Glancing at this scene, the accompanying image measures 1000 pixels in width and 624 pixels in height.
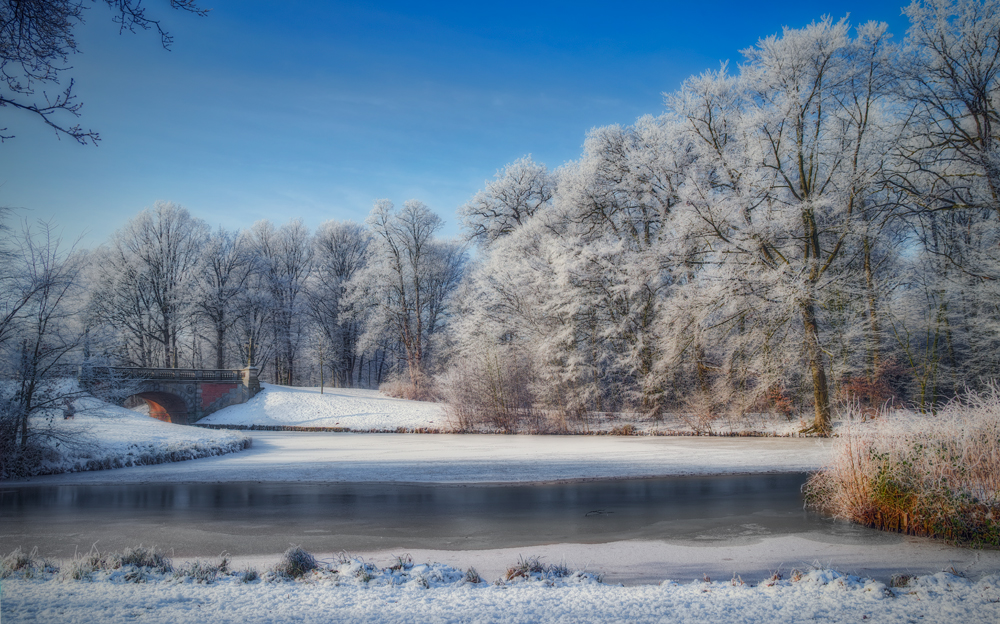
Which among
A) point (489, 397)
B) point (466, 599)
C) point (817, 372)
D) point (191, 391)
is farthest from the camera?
point (191, 391)

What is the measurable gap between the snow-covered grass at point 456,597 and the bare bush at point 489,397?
17.9 meters

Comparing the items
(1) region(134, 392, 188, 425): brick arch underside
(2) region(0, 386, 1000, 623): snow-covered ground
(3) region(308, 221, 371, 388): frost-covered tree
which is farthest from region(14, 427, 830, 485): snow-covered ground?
(3) region(308, 221, 371, 388): frost-covered tree

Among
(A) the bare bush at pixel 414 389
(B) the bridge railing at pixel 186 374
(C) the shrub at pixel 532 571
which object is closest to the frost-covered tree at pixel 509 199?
(A) the bare bush at pixel 414 389

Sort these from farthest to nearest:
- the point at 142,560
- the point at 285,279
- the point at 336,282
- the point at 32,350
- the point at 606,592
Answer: the point at 336,282, the point at 285,279, the point at 32,350, the point at 142,560, the point at 606,592

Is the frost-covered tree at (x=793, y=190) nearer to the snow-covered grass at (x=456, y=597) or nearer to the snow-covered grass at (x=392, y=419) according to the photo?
the snow-covered grass at (x=392, y=419)

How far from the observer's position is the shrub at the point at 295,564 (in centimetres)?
483

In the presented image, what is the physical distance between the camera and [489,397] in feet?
75.7

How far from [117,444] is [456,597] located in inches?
617

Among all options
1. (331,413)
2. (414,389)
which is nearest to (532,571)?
(331,413)

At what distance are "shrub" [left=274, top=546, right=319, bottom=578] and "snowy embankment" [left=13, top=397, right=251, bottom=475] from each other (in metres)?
11.6

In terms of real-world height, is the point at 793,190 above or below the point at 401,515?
above

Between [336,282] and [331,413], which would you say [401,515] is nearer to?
[331,413]

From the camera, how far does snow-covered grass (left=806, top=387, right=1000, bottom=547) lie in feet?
21.4

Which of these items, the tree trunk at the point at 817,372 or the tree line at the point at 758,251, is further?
the tree trunk at the point at 817,372
